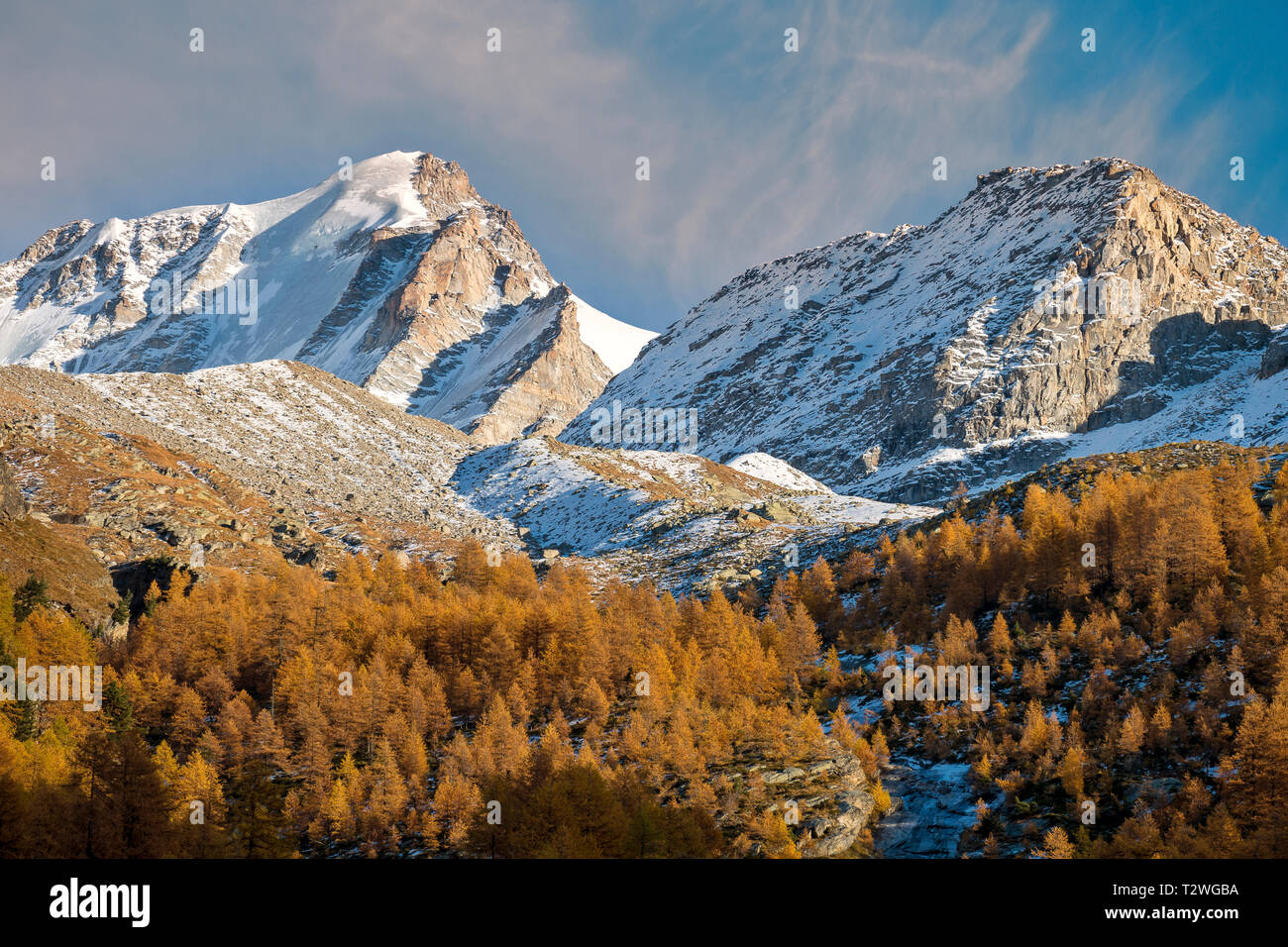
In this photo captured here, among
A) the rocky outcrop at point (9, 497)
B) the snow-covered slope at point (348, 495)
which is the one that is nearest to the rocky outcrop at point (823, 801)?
the snow-covered slope at point (348, 495)

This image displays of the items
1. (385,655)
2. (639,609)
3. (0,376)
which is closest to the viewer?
(385,655)

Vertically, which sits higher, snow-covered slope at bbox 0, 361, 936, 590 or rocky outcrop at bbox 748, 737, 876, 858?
snow-covered slope at bbox 0, 361, 936, 590

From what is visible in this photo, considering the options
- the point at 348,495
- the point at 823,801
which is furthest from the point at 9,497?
the point at 348,495

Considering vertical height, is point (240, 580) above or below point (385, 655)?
above

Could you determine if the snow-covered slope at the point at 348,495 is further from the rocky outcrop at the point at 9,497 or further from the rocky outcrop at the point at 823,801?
the rocky outcrop at the point at 823,801

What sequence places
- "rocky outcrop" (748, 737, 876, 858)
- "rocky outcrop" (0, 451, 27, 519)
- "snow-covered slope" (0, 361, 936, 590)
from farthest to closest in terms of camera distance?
1. "snow-covered slope" (0, 361, 936, 590)
2. "rocky outcrop" (0, 451, 27, 519)
3. "rocky outcrop" (748, 737, 876, 858)

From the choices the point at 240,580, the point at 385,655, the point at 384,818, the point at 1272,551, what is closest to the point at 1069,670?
the point at 1272,551

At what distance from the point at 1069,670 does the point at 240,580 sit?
7918 cm

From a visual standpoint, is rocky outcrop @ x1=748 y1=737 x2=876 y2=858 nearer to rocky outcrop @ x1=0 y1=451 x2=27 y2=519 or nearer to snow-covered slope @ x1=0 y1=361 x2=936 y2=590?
snow-covered slope @ x1=0 y1=361 x2=936 y2=590

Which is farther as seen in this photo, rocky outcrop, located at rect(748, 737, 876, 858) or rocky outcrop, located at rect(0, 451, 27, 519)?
rocky outcrop, located at rect(0, 451, 27, 519)

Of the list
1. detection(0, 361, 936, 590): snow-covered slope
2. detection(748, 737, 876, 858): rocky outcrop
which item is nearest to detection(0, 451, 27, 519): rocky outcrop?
detection(0, 361, 936, 590): snow-covered slope

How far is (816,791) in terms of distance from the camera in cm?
5428
